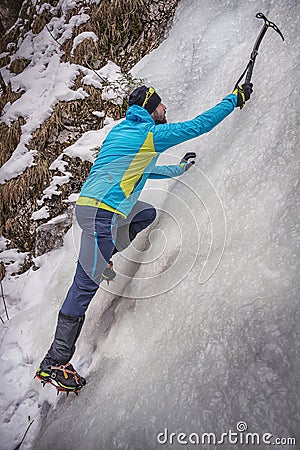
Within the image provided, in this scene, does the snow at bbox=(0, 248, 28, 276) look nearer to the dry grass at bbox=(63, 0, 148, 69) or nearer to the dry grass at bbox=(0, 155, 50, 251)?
the dry grass at bbox=(0, 155, 50, 251)

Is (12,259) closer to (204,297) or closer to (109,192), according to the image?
(109,192)

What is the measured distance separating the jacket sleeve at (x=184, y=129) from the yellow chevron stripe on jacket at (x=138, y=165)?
5cm

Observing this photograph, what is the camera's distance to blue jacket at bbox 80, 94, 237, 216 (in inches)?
107

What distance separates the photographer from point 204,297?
98.9 inches

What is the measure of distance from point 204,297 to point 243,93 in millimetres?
1682

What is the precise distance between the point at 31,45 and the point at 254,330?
733cm

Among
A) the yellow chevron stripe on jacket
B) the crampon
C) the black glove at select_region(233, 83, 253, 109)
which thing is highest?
the black glove at select_region(233, 83, 253, 109)

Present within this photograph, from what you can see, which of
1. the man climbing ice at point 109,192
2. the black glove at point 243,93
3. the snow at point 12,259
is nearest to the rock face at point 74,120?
the snow at point 12,259

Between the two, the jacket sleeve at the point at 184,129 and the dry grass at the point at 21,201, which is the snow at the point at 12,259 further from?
the jacket sleeve at the point at 184,129

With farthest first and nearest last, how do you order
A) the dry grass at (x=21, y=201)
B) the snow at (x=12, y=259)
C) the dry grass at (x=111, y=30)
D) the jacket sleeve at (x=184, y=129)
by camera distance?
the dry grass at (x=111, y=30) → the dry grass at (x=21, y=201) → the snow at (x=12, y=259) → the jacket sleeve at (x=184, y=129)

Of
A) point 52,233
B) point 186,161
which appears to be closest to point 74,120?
point 52,233

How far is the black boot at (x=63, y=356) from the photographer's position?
2.81 meters

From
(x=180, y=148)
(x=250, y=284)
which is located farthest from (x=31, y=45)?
(x=250, y=284)

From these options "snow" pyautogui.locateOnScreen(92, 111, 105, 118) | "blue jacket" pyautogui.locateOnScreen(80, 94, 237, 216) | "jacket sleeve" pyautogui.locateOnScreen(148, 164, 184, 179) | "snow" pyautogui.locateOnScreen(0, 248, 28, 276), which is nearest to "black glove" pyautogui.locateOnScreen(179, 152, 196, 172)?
"jacket sleeve" pyautogui.locateOnScreen(148, 164, 184, 179)
